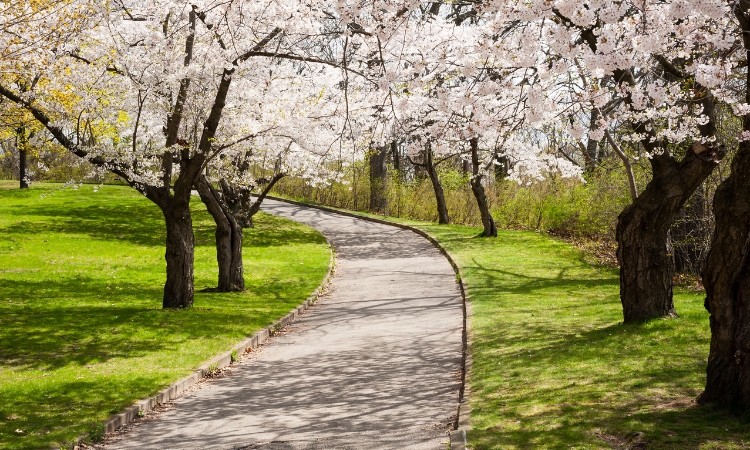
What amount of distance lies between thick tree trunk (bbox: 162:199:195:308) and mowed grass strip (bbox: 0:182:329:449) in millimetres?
392

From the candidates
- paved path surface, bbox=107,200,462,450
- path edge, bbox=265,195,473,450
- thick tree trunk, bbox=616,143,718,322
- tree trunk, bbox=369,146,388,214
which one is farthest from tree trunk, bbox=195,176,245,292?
tree trunk, bbox=369,146,388,214

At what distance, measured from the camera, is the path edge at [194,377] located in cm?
764

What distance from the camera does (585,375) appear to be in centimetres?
841

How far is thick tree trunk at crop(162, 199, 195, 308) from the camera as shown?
1352cm

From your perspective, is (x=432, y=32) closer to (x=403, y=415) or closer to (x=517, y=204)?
(x=517, y=204)

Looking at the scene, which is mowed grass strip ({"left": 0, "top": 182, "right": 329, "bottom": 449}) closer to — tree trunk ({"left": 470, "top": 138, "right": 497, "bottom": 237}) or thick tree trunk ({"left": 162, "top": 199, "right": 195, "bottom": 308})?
thick tree trunk ({"left": 162, "top": 199, "right": 195, "bottom": 308})

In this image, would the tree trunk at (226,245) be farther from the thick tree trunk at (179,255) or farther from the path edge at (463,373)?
the path edge at (463,373)

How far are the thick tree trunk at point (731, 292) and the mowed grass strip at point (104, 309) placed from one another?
5.99 m

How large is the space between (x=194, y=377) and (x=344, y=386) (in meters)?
1.98

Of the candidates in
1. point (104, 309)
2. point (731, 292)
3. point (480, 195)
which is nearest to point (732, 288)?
point (731, 292)

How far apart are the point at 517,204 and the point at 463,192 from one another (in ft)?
11.1

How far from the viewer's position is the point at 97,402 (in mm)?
8164

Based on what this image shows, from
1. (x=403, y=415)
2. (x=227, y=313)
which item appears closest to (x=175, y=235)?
(x=227, y=313)

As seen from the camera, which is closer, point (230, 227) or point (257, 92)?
point (230, 227)
